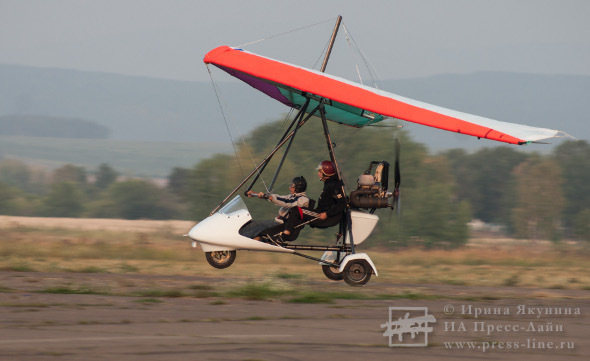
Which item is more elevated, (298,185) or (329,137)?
(329,137)

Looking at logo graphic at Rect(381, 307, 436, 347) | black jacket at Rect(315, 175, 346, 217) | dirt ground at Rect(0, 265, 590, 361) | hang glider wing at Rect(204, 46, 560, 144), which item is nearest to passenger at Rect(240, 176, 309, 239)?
black jacket at Rect(315, 175, 346, 217)

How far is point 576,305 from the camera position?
11.4 m

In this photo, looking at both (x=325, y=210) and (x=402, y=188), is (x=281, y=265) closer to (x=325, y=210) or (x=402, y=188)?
(x=325, y=210)

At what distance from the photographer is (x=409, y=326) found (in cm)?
875

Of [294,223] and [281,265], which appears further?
[281,265]

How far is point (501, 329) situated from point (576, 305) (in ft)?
10.1

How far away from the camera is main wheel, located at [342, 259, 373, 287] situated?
12977 mm

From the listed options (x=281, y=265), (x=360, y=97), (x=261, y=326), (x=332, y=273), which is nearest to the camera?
(x=261, y=326)

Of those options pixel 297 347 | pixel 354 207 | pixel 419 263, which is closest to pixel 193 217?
pixel 419 263

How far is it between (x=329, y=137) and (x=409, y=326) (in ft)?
15.6

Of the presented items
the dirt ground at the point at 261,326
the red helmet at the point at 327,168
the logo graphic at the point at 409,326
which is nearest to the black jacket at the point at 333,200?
the red helmet at the point at 327,168

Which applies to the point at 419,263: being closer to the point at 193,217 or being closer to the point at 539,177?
the point at 193,217

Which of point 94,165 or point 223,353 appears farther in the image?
point 94,165

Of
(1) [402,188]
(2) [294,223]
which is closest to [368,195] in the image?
(2) [294,223]
